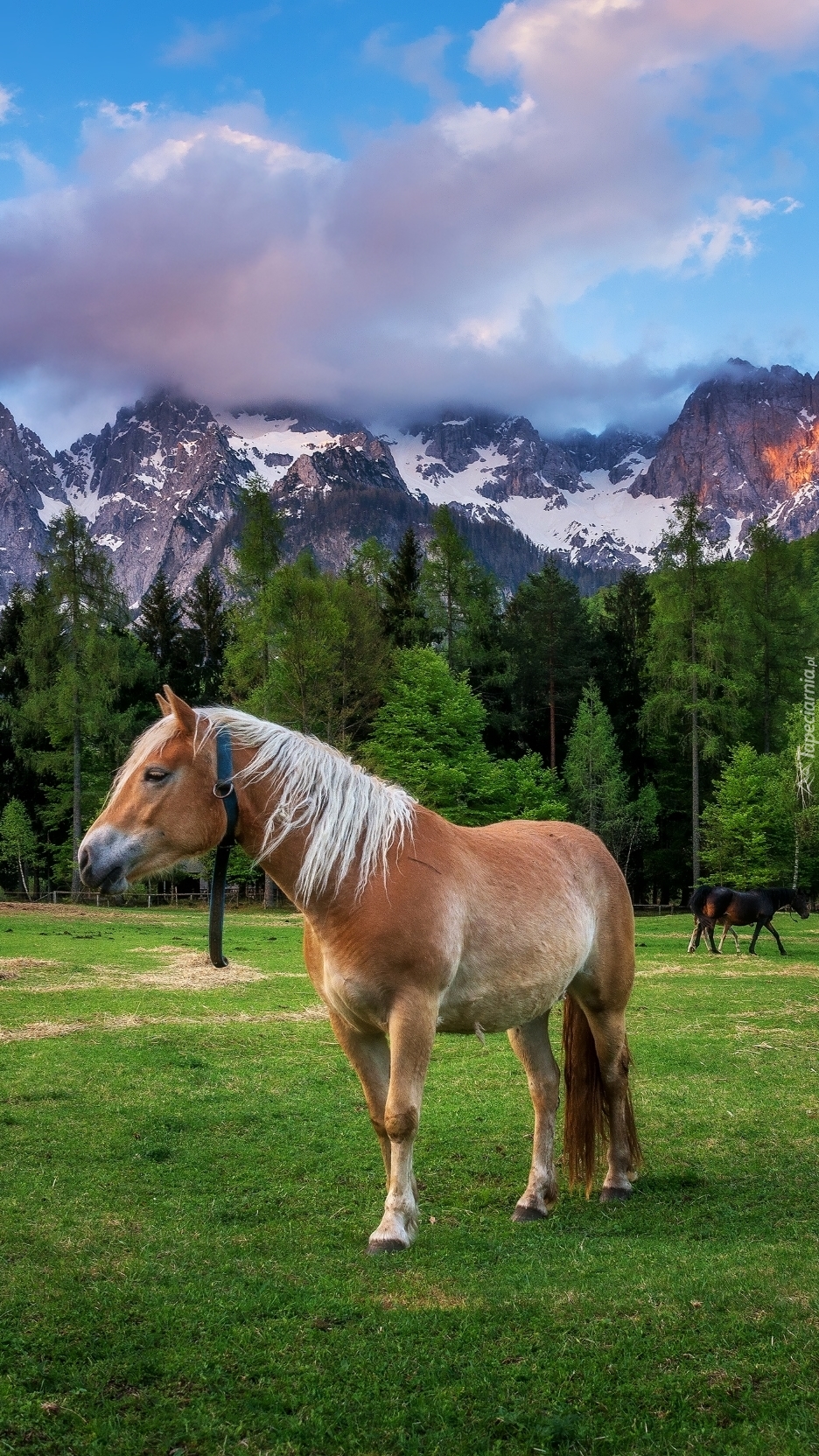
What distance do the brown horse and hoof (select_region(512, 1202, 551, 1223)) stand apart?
11 mm

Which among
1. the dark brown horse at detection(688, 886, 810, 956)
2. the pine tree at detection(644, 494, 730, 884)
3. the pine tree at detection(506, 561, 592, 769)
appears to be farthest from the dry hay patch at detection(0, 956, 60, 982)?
the pine tree at detection(506, 561, 592, 769)

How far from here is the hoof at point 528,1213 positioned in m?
5.21

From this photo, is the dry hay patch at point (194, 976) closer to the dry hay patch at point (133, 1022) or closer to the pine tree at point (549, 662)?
the dry hay patch at point (133, 1022)

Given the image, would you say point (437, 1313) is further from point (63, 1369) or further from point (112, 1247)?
point (112, 1247)

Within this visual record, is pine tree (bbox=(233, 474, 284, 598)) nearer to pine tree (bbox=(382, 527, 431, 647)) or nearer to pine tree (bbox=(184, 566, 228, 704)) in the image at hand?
pine tree (bbox=(382, 527, 431, 647))

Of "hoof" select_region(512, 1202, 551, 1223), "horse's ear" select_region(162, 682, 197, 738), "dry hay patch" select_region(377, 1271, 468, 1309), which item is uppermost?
"horse's ear" select_region(162, 682, 197, 738)

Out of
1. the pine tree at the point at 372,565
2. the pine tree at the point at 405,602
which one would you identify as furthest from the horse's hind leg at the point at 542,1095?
the pine tree at the point at 372,565

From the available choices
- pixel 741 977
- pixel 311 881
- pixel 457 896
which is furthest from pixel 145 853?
pixel 741 977

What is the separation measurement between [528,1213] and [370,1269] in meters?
1.39

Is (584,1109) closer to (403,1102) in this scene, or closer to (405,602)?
(403,1102)

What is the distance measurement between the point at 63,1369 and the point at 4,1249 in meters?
1.39

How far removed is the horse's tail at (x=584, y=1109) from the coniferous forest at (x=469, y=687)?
2466 centimetres

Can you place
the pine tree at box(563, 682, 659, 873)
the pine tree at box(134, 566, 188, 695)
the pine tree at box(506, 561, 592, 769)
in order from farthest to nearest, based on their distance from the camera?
the pine tree at box(134, 566, 188, 695) < the pine tree at box(506, 561, 592, 769) < the pine tree at box(563, 682, 659, 873)

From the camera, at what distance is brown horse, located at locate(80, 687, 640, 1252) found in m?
4.48
